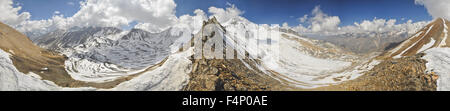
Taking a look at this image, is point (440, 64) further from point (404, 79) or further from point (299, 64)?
point (299, 64)

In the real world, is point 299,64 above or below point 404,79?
above

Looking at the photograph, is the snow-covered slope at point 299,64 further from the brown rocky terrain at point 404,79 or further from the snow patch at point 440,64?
the snow patch at point 440,64

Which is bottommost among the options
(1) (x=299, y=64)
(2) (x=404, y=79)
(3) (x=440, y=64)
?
(2) (x=404, y=79)

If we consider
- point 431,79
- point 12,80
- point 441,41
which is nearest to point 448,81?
point 431,79

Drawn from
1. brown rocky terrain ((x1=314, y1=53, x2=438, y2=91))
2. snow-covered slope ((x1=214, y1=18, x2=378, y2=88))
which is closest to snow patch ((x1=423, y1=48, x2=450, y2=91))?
brown rocky terrain ((x1=314, y1=53, x2=438, y2=91))

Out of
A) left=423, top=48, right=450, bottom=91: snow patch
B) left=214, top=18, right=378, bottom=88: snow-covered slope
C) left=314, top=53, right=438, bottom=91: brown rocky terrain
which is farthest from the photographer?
left=214, top=18, right=378, bottom=88: snow-covered slope

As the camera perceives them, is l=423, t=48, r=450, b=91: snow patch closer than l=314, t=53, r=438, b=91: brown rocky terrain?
Yes

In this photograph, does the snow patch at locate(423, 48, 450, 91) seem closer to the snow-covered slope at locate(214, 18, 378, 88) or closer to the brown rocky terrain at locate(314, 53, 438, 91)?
the brown rocky terrain at locate(314, 53, 438, 91)

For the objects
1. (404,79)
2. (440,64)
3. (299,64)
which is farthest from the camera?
(299,64)

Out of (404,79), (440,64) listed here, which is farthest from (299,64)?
(404,79)

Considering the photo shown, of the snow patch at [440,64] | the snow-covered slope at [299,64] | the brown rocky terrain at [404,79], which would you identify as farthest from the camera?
the snow-covered slope at [299,64]

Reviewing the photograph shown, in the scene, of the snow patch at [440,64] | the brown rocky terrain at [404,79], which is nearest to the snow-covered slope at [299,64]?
the brown rocky terrain at [404,79]

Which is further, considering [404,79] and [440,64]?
[404,79]

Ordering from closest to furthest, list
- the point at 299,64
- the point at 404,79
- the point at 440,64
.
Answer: the point at 440,64, the point at 404,79, the point at 299,64
